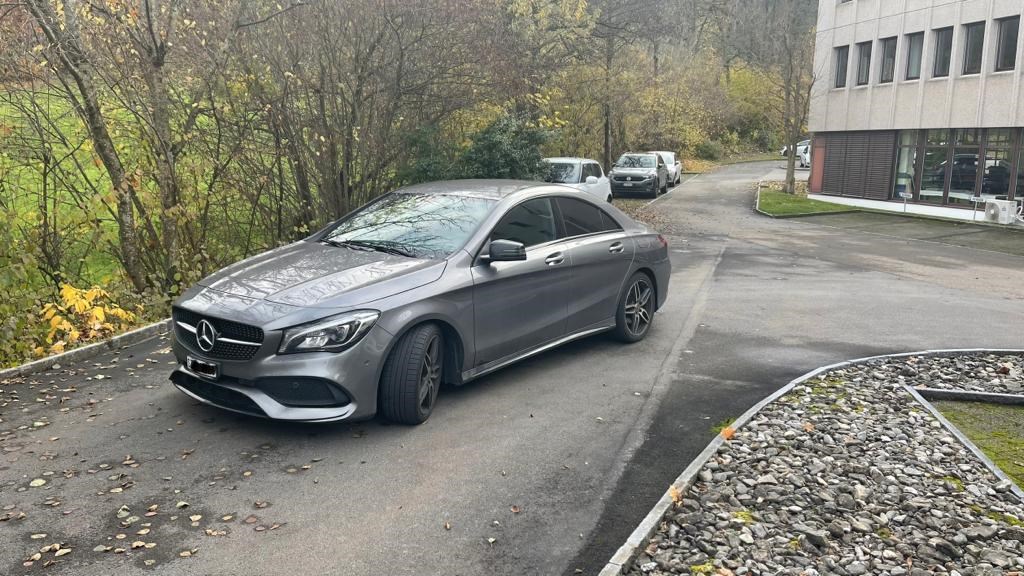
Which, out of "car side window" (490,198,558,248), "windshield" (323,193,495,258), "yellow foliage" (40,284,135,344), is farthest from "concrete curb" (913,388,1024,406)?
"yellow foliage" (40,284,135,344)

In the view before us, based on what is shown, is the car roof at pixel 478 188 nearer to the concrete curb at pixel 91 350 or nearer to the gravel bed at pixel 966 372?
the concrete curb at pixel 91 350

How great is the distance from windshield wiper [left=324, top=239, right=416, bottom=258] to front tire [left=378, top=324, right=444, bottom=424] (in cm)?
81

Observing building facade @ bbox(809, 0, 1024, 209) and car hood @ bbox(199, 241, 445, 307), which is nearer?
car hood @ bbox(199, 241, 445, 307)

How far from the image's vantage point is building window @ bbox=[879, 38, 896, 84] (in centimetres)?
2973

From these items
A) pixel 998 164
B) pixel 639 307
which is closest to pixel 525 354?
pixel 639 307

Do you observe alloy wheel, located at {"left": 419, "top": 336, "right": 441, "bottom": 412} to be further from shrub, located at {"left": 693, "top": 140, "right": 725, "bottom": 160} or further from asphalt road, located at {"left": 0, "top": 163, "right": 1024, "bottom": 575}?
shrub, located at {"left": 693, "top": 140, "right": 725, "bottom": 160}

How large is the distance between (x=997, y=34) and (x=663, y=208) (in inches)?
446

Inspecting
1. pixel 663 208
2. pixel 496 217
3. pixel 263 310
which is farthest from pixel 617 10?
pixel 263 310

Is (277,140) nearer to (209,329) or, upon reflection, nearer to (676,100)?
(209,329)

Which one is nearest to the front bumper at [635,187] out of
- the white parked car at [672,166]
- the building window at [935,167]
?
the white parked car at [672,166]

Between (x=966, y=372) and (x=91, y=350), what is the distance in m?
7.86

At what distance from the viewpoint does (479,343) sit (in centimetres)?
619

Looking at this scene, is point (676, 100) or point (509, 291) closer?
point (509, 291)

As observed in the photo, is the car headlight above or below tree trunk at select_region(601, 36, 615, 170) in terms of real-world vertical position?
below
